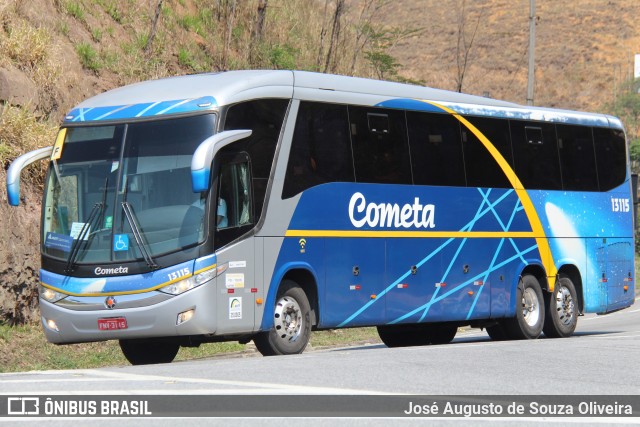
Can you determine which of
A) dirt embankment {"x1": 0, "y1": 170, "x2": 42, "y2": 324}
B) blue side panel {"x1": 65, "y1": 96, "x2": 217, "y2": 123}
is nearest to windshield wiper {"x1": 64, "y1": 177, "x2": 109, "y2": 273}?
blue side panel {"x1": 65, "y1": 96, "x2": 217, "y2": 123}

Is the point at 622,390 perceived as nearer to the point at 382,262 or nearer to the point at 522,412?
the point at 522,412

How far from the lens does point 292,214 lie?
16.4 metres

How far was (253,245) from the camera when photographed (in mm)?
15742

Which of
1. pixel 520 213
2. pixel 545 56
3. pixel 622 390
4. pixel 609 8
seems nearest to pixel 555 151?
pixel 520 213

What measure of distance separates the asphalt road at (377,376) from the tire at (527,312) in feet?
15.8

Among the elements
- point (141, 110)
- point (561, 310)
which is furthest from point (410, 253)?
point (141, 110)

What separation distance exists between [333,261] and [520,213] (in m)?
4.86

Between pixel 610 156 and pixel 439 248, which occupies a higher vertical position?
pixel 610 156

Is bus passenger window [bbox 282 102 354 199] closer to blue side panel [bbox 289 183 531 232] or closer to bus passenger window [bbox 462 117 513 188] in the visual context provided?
blue side panel [bbox 289 183 531 232]

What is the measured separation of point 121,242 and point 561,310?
9.72 m

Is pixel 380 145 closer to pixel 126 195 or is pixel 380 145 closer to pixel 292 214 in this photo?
pixel 292 214

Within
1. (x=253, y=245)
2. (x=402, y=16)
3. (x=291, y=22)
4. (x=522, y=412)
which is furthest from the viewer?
(x=402, y=16)

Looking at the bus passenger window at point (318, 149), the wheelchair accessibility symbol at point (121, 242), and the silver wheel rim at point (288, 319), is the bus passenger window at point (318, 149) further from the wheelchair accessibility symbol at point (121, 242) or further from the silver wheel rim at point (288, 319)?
the wheelchair accessibility symbol at point (121, 242)

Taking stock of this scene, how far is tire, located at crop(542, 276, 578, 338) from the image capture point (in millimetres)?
21891
